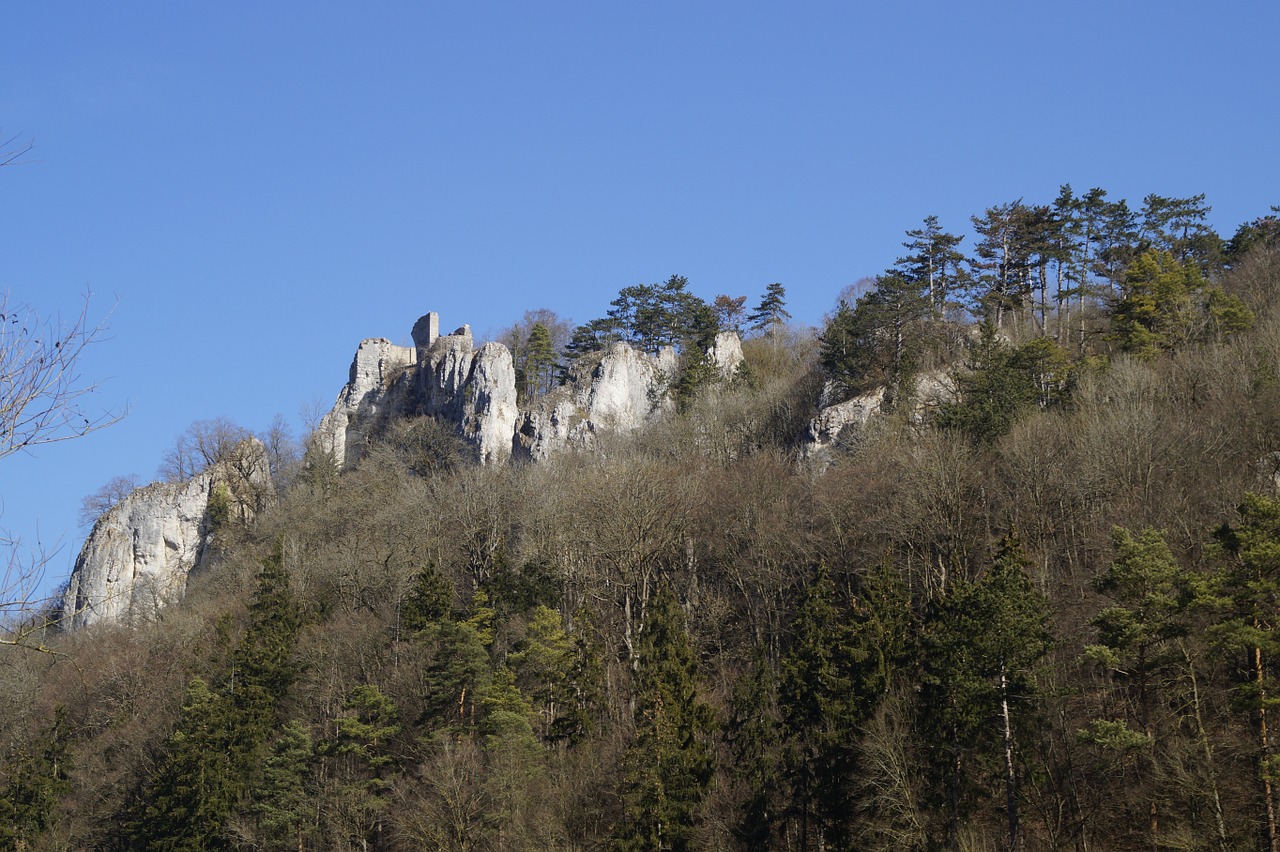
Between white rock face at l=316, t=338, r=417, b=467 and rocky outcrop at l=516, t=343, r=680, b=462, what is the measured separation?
42.7ft

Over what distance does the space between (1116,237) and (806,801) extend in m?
51.3

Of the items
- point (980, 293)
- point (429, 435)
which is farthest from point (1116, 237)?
point (429, 435)

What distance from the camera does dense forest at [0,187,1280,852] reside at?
1070 inches

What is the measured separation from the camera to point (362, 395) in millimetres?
82625

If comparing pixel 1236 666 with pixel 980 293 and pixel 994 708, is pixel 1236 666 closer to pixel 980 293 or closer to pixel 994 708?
pixel 994 708

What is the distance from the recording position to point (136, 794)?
142ft

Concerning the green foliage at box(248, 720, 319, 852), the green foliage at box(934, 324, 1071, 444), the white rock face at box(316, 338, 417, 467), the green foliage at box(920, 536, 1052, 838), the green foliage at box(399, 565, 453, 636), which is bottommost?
the green foliage at box(248, 720, 319, 852)

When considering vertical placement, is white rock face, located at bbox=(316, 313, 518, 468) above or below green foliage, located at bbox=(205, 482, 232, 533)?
above

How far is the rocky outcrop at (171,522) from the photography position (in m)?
76.2

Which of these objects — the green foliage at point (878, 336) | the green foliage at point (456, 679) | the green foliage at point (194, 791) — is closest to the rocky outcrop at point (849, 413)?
the green foliage at point (878, 336)

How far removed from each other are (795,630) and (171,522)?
52295 mm

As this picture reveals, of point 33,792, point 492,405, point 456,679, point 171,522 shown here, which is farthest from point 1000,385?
point 171,522

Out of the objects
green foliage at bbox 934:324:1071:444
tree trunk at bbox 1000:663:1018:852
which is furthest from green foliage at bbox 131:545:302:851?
green foliage at bbox 934:324:1071:444

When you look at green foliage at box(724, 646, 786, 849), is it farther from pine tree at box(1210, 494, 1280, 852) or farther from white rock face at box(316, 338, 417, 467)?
white rock face at box(316, 338, 417, 467)
